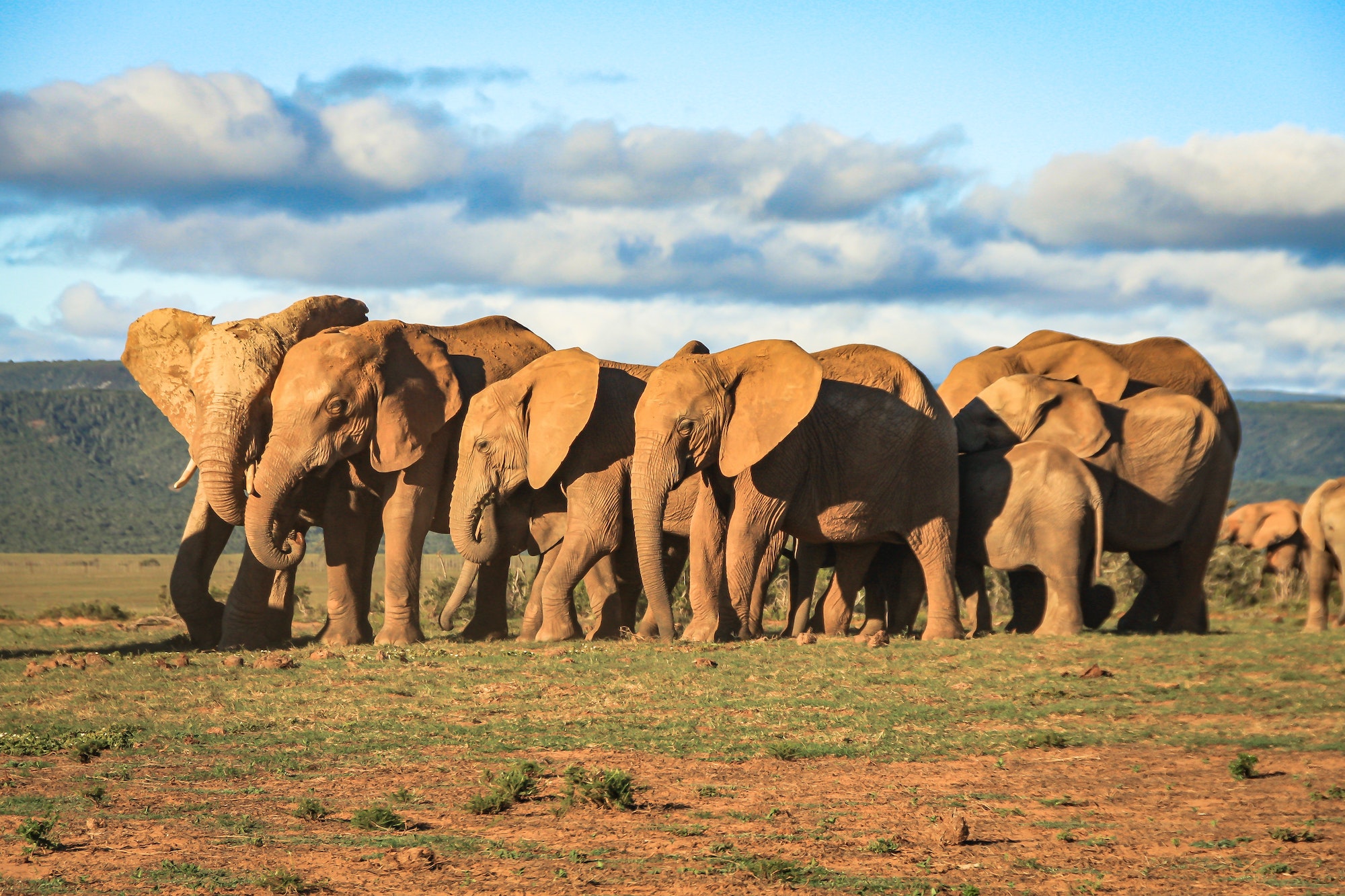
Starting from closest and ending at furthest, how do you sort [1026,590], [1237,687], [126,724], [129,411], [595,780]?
[595,780] → [126,724] → [1237,687] → [1026,590] → [129,411]

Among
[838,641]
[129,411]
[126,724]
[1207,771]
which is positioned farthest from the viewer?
[129,411]

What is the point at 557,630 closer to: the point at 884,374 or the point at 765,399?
the point at 765,399

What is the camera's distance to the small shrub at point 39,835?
6.22 metres

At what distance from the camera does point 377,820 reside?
6559 millimetres

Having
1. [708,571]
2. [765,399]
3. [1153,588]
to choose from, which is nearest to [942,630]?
[708,571]

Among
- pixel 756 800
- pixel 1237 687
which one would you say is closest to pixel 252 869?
pixel 756 800

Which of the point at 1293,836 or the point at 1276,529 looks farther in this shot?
the point at 1276,529

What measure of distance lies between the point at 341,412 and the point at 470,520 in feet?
5.28

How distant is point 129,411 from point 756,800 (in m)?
107

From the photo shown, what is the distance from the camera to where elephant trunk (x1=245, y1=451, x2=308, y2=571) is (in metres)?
13.3

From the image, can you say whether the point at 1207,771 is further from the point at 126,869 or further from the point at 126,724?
the point at 126,724

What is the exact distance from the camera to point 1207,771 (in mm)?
7980

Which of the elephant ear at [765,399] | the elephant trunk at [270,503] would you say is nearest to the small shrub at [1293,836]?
the elephant ear at [765,399]

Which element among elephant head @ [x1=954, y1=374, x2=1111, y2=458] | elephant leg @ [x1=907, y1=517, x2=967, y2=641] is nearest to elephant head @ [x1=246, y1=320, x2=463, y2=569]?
elephant leg @ [x1=907, y1=517, x2=967, y2=641]
